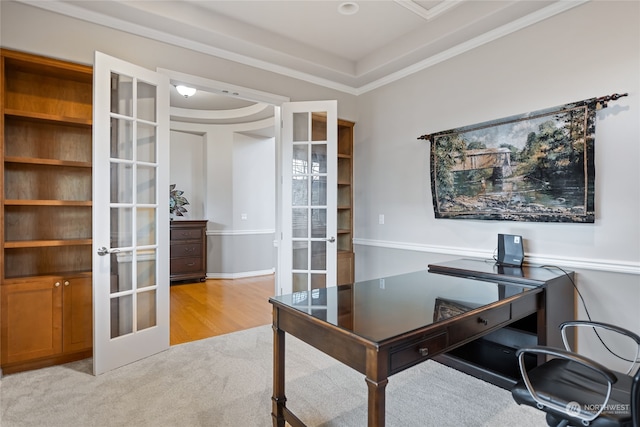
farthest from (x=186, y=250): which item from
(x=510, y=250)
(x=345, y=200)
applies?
(x=510, y=250)

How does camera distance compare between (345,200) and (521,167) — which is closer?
(521,167)

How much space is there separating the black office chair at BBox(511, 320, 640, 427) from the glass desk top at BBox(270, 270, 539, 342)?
1.19 ft

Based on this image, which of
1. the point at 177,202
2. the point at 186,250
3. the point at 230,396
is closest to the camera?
the point at 230,396

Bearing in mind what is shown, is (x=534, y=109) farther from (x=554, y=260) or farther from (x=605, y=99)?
(x=554, y=260)

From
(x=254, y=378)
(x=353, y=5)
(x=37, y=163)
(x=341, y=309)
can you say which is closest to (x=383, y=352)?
(x=341, y=309)

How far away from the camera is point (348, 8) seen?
111 inches

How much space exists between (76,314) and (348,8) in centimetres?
341

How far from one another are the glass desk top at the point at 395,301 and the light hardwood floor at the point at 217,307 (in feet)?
6.49

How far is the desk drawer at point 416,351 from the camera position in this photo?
124 centimetres

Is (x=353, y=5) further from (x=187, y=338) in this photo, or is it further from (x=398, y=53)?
(x=187, y=338)

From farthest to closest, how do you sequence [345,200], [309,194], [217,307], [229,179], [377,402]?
[229,179], [345,200], [217,307], [309,194], [377,402]

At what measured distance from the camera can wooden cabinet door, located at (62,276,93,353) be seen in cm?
259

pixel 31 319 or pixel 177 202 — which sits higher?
pixel 177 202

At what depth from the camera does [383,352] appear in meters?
1.20
